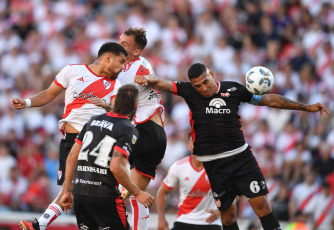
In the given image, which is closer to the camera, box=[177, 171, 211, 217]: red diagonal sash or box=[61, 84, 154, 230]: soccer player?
box=[61, 84, 154, 230]: soccer player

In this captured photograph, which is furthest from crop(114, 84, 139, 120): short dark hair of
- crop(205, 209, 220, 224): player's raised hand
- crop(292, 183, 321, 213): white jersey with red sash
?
crop(292, 183, 321, 213): white jersey with red sash

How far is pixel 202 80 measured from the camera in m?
9.30

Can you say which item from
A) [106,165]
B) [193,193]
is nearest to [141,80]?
[106,165]

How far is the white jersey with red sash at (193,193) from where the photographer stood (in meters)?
11.4

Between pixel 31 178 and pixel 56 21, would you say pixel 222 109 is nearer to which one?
pixel 31 178

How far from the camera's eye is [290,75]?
17.7 metres

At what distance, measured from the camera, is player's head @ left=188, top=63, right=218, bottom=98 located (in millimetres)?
9305

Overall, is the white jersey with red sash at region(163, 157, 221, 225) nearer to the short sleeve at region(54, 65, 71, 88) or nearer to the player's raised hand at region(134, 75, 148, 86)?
the player's raised hand at region(134, 75, 148, 86)

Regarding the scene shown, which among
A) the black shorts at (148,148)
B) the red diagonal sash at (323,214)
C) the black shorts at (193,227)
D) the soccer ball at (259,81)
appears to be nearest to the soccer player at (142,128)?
the black shorts at (148,148)

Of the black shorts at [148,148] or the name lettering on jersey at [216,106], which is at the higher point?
the name lettering on jersey at [216,106]

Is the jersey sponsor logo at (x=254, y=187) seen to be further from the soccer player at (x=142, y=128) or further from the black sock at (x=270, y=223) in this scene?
the soccer player at (x=142, y=128)

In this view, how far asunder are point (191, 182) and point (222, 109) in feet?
7.71

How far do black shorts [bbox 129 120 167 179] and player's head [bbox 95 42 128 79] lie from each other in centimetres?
106

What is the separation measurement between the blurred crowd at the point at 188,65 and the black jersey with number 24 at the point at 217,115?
5.17 meters
